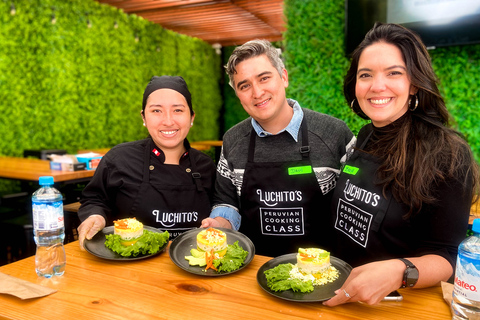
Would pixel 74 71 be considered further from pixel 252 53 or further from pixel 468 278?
pixel 468 278

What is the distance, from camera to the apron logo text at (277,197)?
1.99 metres

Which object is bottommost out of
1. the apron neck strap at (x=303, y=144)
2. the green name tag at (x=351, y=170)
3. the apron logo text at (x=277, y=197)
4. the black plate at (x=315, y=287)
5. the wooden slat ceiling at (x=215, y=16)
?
the black plate at (x=315, y=287)

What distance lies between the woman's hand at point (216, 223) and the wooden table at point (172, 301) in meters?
0.42

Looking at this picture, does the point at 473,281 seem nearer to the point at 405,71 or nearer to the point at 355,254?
the point at 355,254

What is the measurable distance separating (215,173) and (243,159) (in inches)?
12.2

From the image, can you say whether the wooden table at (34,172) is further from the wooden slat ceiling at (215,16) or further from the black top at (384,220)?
the wooden slat ceiling at (215,16)

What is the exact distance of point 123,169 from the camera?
2.16 metres

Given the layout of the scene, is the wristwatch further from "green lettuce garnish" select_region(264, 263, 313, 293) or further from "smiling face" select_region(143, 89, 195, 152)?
"smiling face" select_region(143, 89, 195, 152)

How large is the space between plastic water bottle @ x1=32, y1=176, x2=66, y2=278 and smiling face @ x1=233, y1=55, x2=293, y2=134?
1104mm

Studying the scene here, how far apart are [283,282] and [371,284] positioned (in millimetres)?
291

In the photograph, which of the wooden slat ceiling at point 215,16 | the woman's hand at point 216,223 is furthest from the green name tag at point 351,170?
the wooden slat ceiling at point 215,16

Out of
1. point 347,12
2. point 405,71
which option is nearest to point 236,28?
point 347,12

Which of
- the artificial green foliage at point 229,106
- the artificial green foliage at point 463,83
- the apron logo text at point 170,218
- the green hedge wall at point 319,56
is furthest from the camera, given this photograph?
the artificial green foliage at point 229,106

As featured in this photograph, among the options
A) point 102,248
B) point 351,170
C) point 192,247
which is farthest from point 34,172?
point 351,170
